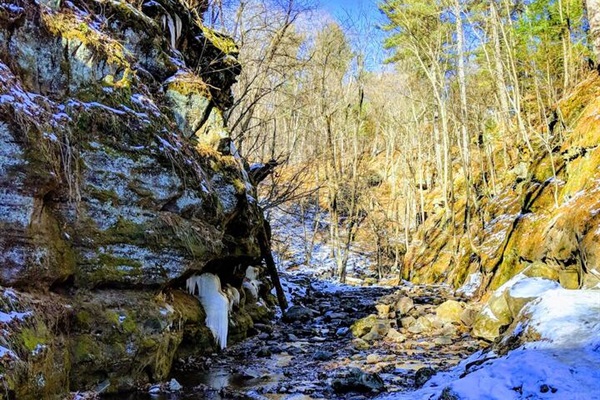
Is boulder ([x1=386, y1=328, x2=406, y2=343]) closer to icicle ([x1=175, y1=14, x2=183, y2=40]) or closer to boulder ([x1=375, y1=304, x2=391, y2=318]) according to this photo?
boulder ([x1=375, y1=304, x2=391, y2=318])

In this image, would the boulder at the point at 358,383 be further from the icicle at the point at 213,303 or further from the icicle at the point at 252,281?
the icicle at the point at 252,281

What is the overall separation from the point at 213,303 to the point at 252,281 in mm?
4042

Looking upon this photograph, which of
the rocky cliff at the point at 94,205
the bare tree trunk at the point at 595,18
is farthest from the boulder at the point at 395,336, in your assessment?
the bare tree trunk at the point at 595,18

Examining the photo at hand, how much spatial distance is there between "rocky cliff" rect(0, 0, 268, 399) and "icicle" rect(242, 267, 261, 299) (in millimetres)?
3327

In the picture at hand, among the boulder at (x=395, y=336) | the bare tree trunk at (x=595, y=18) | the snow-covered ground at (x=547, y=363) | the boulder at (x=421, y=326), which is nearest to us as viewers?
the snow-covered ground at (x=547, y=363)

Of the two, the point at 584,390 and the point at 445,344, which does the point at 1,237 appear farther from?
the point at 445,344

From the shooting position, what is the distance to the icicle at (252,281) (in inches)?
448

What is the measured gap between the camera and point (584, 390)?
3.68m

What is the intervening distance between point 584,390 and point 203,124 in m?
7.25

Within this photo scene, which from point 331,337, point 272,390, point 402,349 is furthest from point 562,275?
point 272,390

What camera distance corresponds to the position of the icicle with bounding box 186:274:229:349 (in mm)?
7746

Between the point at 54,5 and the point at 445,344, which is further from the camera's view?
the point at 445,344

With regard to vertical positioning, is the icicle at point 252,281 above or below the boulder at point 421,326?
above

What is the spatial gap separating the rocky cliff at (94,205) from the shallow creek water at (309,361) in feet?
1.91
